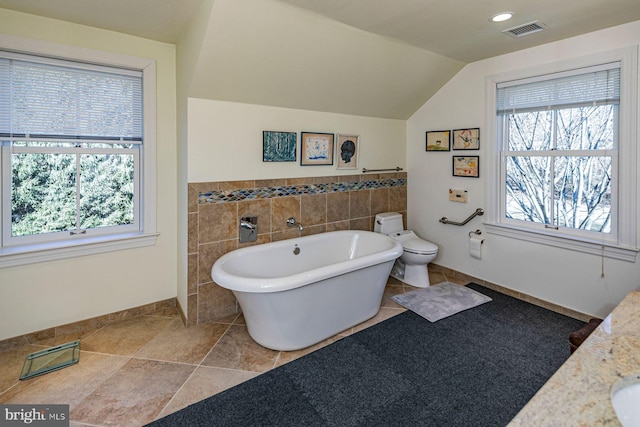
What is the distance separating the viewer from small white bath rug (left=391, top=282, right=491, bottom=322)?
9.98 ft

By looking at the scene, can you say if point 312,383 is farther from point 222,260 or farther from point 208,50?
point 208,50

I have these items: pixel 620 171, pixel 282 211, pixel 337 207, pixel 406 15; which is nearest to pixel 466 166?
pixel 620 171

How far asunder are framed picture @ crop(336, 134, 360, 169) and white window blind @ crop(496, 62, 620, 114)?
1.50 metres

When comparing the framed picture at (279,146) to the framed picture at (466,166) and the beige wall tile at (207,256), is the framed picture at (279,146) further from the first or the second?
the framed picture at (466,166)

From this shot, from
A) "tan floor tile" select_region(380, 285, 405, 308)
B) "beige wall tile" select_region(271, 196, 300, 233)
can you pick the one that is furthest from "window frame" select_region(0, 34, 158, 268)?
"tan floor tile" select_region(380, 285, 405, 308)

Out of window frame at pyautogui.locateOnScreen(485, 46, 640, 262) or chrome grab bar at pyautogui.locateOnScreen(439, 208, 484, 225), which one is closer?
window frame at pyautogui.locateOnScreen(485, 46, 640, 262)

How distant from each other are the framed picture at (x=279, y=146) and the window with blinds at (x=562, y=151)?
2102mm

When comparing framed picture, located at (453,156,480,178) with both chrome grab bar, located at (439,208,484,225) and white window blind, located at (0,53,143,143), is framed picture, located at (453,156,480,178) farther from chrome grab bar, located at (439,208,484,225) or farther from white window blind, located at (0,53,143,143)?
white window blind, located at (0,53,143,143)

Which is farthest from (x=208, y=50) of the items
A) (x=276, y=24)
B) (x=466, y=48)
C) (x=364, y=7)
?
(x=466, y=48)

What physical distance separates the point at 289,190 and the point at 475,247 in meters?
2.11

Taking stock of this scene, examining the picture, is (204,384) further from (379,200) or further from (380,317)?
(379,200)

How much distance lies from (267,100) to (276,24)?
0.76 m

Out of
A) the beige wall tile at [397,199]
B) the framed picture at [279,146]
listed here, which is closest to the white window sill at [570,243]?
the beige wall tile at [397,199]

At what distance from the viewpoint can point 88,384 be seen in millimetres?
2088
